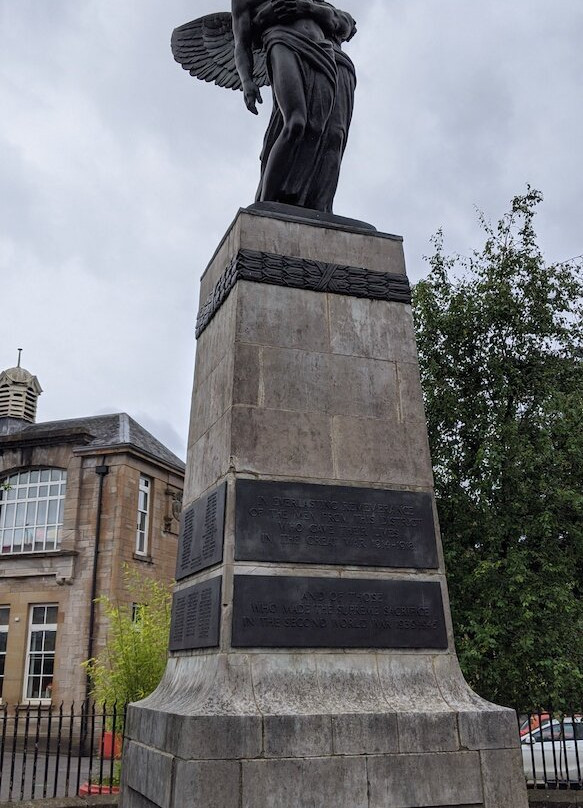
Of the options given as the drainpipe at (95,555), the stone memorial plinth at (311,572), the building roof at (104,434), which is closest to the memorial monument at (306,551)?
the stone memorial plinth at (311,572)

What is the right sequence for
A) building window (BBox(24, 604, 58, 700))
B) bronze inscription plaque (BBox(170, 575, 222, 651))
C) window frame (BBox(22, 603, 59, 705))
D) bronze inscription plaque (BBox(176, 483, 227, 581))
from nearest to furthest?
bronze inscription plaque (BBox(170, 575, 222, 651)), bronze inscription plaque (BBox(176, 483, 227, 581)), window frame (BBox(22, 603, 59, 705)), building window (BBox(24, 604, 58, 700))

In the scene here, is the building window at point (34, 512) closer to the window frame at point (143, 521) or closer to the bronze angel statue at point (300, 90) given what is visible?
the window frame at point (143, 521)

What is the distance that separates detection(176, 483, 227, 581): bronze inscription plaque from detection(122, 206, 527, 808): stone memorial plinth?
0.10 feet

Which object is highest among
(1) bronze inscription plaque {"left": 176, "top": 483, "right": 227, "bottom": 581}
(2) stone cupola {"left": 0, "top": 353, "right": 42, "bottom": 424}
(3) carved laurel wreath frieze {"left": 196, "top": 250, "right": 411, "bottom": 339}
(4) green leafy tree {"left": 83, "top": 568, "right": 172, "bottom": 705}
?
(2) stone cupola {"left": 0, "top": 353, "right": 42, "bottom": 424}

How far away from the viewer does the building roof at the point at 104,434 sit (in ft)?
95.3

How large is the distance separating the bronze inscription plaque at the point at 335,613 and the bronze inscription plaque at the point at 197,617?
0.70ft

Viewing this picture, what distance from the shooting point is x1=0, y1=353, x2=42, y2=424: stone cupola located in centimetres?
3538

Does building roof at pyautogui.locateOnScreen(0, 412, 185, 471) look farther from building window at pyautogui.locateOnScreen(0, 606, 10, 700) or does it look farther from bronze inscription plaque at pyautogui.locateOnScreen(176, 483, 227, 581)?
bronze inscription plaque at pyautogui.locateOnScreen(176, 483, 227, 581)

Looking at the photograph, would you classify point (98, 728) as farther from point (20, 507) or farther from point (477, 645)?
point (477, 645)

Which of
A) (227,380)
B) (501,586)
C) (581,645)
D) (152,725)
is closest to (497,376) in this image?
(501,586)

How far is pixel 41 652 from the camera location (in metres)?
27.2

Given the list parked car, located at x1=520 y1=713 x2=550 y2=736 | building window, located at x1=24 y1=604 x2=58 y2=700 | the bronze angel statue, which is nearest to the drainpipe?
building window, located at x1=24 y1=604 x2=58 y2=700

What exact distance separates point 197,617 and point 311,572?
1029 millimetres

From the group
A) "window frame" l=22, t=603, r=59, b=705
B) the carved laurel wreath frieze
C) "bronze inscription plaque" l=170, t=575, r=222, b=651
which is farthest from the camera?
"window frame" l=22, t=603, r=59, b=705
